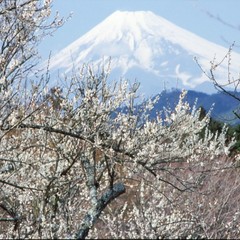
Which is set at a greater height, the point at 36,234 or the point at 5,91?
the point at 5,91

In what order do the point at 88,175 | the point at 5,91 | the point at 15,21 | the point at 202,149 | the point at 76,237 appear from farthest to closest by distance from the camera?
1. the point at 202,149
2. the point at 15,21
3. the point at 5,91
4. the point at 88,175
5. the point at 76,237

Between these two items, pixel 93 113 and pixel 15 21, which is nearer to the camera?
pixel 93 113

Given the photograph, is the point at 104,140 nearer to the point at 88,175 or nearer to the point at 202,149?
the point at 88,175

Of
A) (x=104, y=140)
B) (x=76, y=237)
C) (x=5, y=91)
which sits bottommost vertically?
(x=76, y=237)

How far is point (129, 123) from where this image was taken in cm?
973

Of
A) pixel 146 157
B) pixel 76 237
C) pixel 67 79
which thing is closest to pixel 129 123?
pixel 146 157

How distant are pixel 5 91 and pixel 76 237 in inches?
114

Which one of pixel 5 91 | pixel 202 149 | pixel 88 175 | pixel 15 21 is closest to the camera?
pixel 88 175

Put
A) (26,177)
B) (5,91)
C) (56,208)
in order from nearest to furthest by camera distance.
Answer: (56,208) < (5,91) < (26,177)

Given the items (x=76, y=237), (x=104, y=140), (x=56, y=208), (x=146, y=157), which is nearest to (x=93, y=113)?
(x=104, y=140)

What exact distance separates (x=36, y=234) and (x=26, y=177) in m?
3.08

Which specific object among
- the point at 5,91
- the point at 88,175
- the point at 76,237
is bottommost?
the point at 76,237

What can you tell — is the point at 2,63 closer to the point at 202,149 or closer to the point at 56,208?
the point at 56,208

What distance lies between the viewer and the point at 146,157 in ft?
30.6
